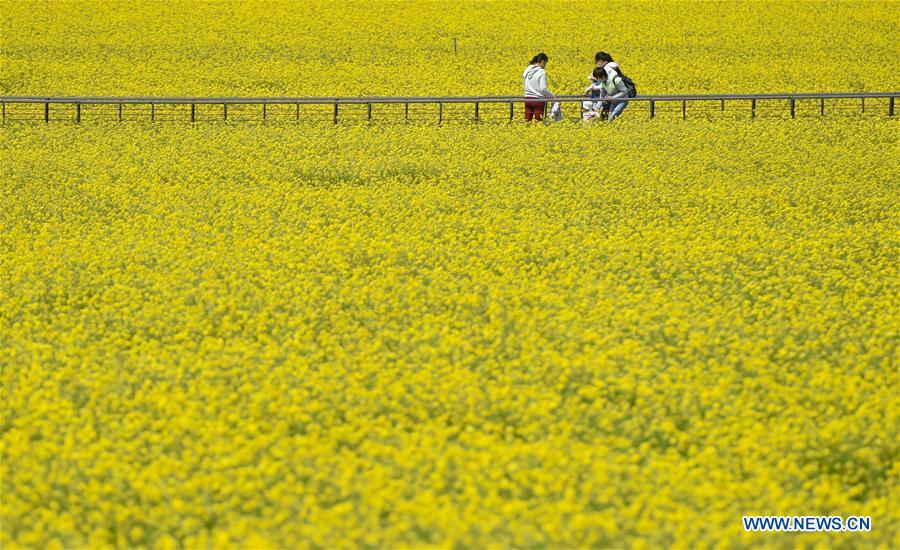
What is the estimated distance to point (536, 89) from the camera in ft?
73.5

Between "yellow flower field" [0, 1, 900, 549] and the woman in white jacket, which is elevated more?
the woman in white jacket

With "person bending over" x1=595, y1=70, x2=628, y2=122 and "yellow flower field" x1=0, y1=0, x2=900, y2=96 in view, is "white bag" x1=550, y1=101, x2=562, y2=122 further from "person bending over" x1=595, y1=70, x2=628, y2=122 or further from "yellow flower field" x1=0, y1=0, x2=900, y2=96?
"yellow flower field" x1=0, y1=0, x2=900, y2=96

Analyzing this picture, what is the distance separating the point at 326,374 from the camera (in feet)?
27.0

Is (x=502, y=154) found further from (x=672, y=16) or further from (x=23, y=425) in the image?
(x=672, y=16)

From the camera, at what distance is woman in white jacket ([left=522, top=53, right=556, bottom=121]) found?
21.8 metres

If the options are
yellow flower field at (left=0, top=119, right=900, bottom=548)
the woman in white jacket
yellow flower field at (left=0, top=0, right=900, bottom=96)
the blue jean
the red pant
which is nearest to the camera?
yellow flower field at (left=0, top=119, right=900, bottom=548)

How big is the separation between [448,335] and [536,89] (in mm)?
13867

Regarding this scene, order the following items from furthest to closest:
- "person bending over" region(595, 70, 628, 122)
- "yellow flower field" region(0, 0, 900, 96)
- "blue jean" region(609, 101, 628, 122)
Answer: "yellow flower field" region(0, 0, 900, 96) → "blue jean" region(609, 101, 628, 122) → "person bending over" region(595, 70, 628, 122)

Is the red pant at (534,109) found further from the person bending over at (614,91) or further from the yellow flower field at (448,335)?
the person bending over at (614,91)

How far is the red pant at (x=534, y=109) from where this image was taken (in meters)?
22.9

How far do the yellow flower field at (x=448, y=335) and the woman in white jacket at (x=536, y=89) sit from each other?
0.64m

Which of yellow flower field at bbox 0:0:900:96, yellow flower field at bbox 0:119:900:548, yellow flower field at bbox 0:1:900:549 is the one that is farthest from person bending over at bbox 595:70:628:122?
yellow flower field at bbox 0:0:900:96

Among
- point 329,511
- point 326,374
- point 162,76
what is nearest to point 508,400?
point 326,374

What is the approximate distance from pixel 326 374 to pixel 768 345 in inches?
132
